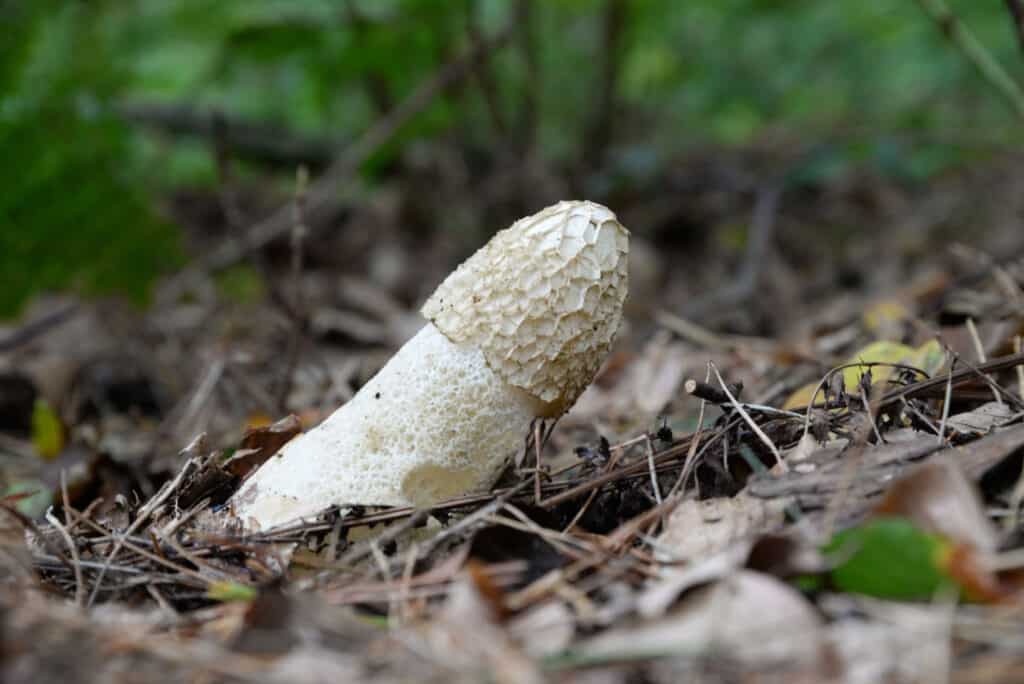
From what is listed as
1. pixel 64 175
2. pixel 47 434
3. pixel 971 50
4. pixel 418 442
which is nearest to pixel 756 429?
pixel 418 442

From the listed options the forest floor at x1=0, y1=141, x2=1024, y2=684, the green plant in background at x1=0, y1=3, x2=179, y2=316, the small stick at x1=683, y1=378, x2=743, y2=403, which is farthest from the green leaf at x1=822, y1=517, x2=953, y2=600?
the green plant in background at x1=0, y1=3, x2=179, y2=316

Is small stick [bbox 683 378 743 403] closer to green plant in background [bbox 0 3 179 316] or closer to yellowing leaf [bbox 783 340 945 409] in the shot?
yellowing leaf [bbox 783 340 945 409]

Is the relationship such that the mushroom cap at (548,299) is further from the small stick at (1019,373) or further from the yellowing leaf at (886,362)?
the small stick at (1019,373)

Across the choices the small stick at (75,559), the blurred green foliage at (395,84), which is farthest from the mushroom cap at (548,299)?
the blurred green foliage at (395,84)

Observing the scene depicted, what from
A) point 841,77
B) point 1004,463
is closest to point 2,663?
point 1004,463

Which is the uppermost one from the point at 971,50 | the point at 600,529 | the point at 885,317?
the point at 971,50

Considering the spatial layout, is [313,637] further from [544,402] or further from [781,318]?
[781,318]

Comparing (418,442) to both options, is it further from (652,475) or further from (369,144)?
(369,144)
